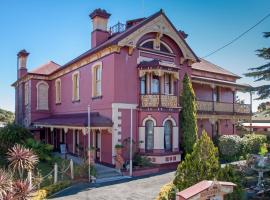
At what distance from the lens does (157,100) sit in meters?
18.6

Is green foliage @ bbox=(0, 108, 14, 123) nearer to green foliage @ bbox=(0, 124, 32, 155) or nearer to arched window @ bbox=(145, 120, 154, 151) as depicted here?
green foliage @ bbox=(0, 124, 32, 155)

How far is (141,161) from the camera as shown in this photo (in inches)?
688

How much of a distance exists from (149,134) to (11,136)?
10396 mm

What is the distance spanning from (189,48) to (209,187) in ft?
53.1

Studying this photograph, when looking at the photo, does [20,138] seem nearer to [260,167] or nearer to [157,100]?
[157,100]

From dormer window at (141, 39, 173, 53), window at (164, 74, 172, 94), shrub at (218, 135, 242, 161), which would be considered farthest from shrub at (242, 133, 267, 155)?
dormer window at (141, 39, 173, 53)

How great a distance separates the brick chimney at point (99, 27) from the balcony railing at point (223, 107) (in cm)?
972

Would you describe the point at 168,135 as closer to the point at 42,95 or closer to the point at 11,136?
the point at 11,136

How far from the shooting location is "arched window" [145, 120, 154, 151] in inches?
736

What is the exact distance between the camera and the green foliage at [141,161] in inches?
683

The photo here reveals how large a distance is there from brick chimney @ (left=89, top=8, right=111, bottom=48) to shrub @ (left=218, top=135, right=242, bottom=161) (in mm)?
12734

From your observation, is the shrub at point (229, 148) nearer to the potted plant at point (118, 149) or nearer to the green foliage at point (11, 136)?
the potted plant at point (118, 149)

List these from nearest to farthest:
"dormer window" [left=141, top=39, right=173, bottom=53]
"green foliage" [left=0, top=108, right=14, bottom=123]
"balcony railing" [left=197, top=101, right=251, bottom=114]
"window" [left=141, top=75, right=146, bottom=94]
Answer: "window" [left=141, top=75, right=146, bottom=94] < "dormer window" [left=141, top=39, right=173, bottom=53] < "balcony railing" [left=197, top=101, right=251, bottom=114] < "green foliage" [left=0, top=108, right=14, bottom=123]

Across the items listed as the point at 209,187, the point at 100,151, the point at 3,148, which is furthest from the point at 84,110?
the point at 209,187
